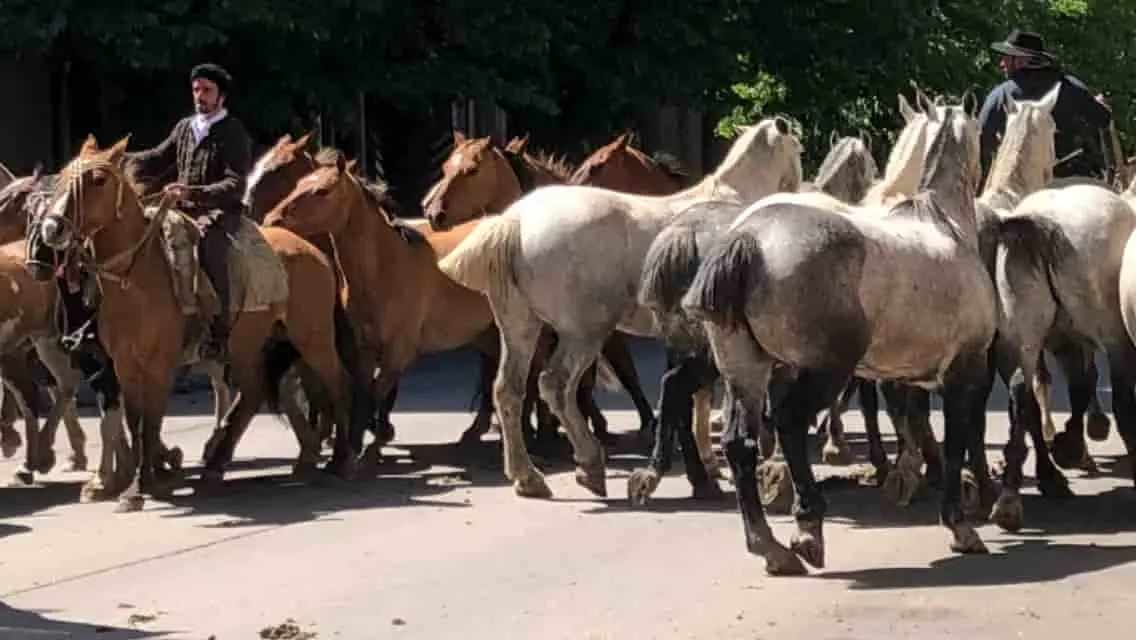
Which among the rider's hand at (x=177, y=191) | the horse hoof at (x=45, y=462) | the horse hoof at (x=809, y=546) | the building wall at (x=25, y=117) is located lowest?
the horse hoof at (x=809, y=546)

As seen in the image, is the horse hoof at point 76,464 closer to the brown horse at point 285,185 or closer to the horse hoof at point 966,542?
the brown horse at point 285,185

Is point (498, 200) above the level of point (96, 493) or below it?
above

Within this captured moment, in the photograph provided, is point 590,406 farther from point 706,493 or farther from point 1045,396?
point 1045,396

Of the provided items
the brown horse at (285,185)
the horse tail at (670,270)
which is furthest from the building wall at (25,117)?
Answer: the horse tail at (670,270)

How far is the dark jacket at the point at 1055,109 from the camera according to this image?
1418cm

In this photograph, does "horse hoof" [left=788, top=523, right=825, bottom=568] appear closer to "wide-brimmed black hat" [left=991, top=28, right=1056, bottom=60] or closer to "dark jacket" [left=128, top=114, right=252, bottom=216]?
"dark jacket" [left=128, top=114, right=252, bottom=216]

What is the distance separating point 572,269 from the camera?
12523 millimetres

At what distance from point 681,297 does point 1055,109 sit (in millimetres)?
4981

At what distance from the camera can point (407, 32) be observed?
2228 centimetres

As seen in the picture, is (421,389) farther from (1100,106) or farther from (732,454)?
(732,454)

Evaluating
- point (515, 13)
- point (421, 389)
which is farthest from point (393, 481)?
point (515, 13)

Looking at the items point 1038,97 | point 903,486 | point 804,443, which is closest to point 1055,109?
point 1038,97

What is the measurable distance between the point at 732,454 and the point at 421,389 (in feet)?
36.6

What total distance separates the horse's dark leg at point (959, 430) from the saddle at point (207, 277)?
15.5ft
